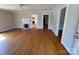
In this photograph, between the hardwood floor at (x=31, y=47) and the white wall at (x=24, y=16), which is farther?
the white wall at (x=24, y=16)

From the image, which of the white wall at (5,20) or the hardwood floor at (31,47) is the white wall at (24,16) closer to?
the white wall at (5,20)

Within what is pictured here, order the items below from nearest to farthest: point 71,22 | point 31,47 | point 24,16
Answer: point 71,22
point 31,47
point 24,16

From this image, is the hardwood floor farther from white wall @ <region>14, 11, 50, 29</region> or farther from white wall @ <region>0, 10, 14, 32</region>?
white wall @ <region>14, 11, 50, 29</region>

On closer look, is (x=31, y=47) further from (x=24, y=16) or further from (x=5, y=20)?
(x=24, y=16)

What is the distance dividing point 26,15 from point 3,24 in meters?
2.75

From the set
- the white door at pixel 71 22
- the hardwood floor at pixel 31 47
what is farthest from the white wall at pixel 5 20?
the white door at pixel 71 22

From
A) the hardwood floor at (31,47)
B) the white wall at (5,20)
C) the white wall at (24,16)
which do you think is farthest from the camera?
the white wall at (24,16)

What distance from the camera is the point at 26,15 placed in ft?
28.5

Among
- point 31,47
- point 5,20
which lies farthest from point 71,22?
point 5,20

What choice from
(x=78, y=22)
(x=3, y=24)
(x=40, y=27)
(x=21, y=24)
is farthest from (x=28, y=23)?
(x=78, y=22)

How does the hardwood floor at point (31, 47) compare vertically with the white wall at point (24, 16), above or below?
below

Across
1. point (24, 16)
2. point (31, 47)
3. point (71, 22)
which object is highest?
point (24, 16)

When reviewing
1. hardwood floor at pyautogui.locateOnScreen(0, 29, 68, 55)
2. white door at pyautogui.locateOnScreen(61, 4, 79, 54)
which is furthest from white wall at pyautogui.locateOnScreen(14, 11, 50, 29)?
white door at pyautogui.locateOnScreen(61, 4, 79, 54)
